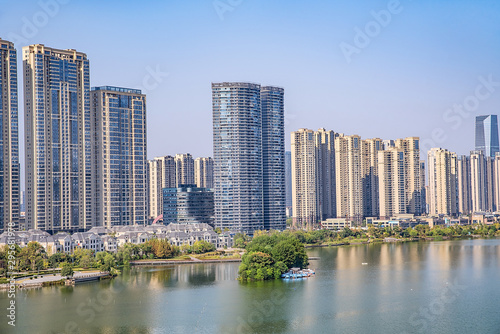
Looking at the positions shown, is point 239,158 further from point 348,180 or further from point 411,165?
point 411,165

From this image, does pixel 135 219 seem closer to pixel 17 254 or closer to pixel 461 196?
pixel 17 254

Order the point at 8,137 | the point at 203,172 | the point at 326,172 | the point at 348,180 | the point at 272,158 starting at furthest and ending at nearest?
the point at 203,172
the point at 326,172
the point at 348,180
the point at 272,158
the point at 8,137

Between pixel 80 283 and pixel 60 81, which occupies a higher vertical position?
pixel 60 81

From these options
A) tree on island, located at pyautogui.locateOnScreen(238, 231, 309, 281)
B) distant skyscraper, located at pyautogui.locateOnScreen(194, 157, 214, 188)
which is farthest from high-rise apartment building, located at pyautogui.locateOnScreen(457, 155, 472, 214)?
tree on island, located at pyautogui.locateOnScreen(238, 231, 309, 281)

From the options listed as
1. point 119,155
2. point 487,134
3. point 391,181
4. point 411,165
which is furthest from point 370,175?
point 487,134

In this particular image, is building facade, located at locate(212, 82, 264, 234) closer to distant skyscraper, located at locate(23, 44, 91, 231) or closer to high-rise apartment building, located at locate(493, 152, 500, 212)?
distant skyscraper, located at locate(23, 44, 91, 231)

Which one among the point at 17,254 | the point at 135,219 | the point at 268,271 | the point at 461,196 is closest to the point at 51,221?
the point at 135,219
